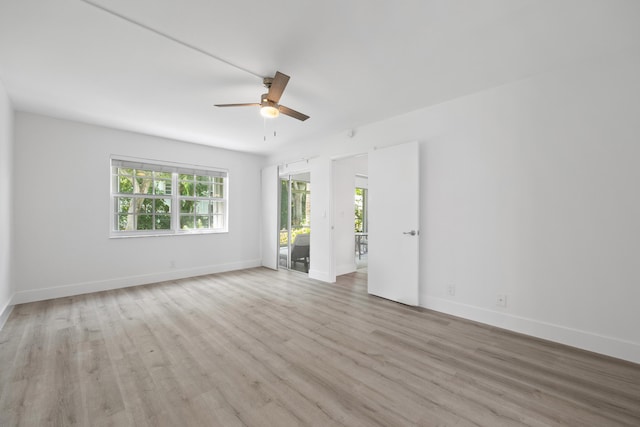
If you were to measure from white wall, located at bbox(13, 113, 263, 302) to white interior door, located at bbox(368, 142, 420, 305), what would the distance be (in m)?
3.53

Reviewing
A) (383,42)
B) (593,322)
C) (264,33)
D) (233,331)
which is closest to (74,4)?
(264,33)

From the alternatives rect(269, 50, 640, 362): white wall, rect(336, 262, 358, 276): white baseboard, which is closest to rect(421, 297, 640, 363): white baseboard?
rect(269, 50, 640, 362): white wall

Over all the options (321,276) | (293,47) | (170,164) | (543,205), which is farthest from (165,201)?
(543,205)

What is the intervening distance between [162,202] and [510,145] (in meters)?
5.42

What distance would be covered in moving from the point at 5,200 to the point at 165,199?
202 centimetres

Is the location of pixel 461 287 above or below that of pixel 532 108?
below

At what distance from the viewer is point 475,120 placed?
3047 mm

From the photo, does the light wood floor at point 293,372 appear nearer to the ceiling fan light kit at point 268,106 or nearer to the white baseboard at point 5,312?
the white baseboard at point 5,312

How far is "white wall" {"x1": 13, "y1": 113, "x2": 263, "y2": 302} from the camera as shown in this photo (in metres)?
3.68

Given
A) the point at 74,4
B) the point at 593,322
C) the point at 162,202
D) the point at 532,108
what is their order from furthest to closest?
1. the point at 162,202
2. the point at 532,108
3. the point at 593,322
4. the point at 74,4

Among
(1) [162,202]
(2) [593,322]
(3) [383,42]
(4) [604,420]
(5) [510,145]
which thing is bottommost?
(4) [604,420]

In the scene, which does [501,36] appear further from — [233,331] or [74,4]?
[233,331]

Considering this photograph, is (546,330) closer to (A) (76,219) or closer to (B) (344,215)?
(B) (344,215)

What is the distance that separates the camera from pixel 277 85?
246 cm
